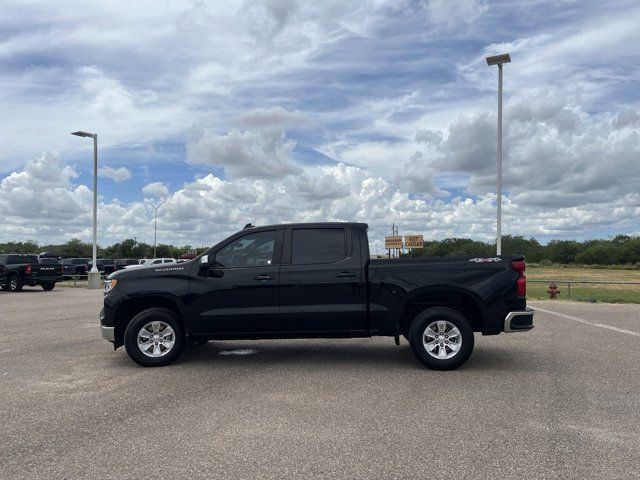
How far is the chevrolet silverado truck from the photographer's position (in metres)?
7.48

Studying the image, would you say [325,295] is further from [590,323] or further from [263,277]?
[590,323]

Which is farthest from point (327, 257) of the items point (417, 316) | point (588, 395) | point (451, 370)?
point (588, 395)

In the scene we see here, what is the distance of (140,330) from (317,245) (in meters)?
2.65

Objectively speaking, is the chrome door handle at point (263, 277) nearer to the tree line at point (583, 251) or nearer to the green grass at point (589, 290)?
the green grass at point (589, 290)

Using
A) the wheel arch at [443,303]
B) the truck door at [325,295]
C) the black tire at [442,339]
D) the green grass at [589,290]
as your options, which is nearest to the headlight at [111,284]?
the truck door at [325,295]

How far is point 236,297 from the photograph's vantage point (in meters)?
7.61

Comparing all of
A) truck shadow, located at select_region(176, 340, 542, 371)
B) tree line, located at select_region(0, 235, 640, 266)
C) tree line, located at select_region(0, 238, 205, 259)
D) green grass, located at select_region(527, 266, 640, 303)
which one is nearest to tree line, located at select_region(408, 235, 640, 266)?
tree line, located at select_region(0, 235, 640, 266)

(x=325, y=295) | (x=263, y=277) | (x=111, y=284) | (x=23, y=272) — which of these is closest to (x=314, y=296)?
(x=325, y=295)

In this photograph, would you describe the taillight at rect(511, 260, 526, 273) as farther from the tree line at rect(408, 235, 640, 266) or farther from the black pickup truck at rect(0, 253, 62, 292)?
the tree line at rect(408, 235, 640, 266)

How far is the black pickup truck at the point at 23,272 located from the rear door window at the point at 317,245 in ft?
72.5

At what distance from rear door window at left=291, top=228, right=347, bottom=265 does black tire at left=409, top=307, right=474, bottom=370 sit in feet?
4.46

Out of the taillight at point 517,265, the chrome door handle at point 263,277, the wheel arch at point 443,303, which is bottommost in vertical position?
the wheel arch at point 443,303

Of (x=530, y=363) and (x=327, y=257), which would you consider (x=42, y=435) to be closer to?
(x=327, y=257)

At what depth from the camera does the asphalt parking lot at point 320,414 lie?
13.6ft
